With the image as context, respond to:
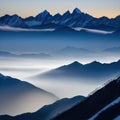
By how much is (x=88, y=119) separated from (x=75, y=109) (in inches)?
625

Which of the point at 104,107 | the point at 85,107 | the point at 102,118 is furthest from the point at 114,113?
the point at 85,107

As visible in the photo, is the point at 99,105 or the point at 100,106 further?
the point at 99,105

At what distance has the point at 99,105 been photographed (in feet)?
313

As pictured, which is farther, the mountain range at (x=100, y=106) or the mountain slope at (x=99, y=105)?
the mountain slope at (x=99, y=105)

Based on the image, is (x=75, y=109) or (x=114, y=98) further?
(x=75, y=109)

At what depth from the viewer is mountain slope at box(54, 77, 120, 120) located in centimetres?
8636

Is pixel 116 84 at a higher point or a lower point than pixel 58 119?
higher

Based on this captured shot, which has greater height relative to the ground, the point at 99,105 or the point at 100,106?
the point at 100,106

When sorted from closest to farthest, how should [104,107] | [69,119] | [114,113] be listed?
1. [114,113]
2. [104,107]
3. [69,119]

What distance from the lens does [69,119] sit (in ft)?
322

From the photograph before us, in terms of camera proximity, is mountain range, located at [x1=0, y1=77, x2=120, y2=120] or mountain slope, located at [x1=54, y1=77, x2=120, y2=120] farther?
mountain slope, located at [x1=54, y1=77, x2=120, y2=120]

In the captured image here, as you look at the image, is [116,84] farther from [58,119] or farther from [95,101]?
[58,119]

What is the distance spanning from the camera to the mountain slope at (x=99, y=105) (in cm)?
8636

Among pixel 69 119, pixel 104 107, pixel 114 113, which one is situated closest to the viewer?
pixel 114 113
